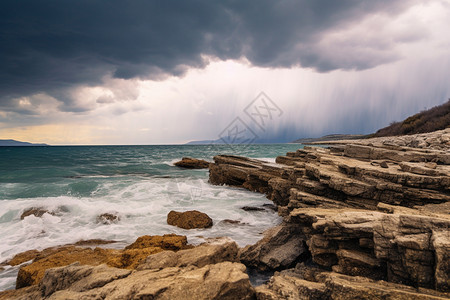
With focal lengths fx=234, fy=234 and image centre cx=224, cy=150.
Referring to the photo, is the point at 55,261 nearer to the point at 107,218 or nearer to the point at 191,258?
the point at 191,258

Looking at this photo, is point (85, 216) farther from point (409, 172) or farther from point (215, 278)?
point (409, 172)

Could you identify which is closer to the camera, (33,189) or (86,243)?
(86,243)

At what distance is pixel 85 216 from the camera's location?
493 inches

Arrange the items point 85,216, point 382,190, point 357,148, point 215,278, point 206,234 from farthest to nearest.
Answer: point 85,216, point 357,148, point 206,234, point 382,190, point 215,278

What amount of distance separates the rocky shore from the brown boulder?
5.73 ft

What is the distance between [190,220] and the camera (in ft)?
35.3

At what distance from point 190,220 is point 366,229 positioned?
7.53 meters

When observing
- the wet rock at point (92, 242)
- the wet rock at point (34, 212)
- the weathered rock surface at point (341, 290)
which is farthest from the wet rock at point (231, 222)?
the wet rock at point (34, 212)

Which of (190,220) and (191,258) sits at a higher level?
(191,258)

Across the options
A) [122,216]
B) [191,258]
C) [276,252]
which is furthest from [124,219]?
[276,252]

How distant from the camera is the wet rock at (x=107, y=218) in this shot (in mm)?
11613

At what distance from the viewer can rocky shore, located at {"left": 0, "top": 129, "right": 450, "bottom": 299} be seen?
13.4ft

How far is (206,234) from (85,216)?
7.19 meters

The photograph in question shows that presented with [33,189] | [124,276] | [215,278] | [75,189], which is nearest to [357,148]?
[215,278]
